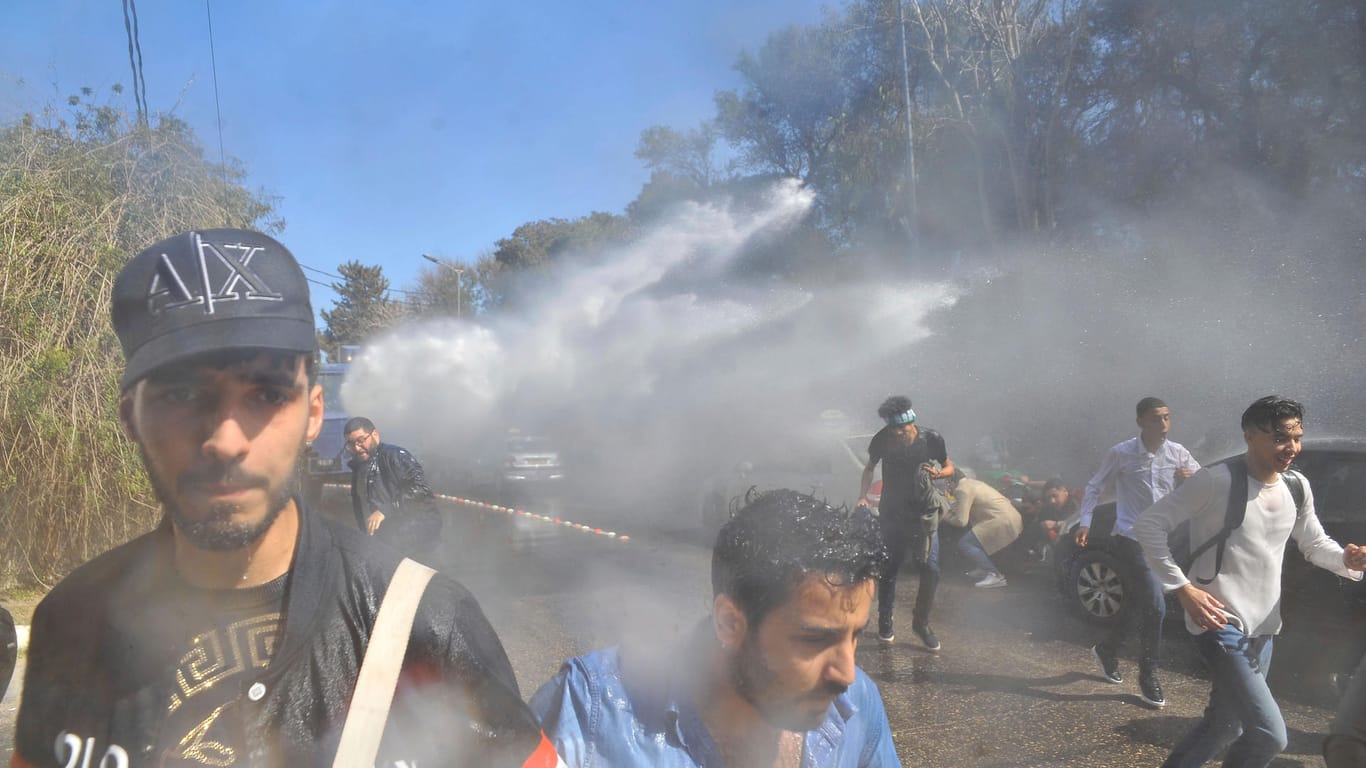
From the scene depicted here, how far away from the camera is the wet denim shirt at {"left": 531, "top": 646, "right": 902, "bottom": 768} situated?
5.85 ft

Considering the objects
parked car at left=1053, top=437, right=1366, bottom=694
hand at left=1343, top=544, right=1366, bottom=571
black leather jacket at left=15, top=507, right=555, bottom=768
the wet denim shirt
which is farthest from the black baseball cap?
parked car at left=1053, top=437, right=1366, bottom=694

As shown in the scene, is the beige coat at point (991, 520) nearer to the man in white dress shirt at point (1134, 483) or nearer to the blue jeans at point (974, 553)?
the blue jeans at point (974, 553)

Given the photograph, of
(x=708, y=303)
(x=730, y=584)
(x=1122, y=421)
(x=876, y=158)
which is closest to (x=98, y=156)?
(x=730, y=584)

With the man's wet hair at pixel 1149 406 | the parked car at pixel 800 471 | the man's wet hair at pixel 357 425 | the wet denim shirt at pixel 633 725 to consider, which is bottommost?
the parked car at pixel 800 471

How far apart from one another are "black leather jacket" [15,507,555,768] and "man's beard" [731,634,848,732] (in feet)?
2.23

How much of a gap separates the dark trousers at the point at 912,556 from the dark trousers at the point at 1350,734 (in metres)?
4.10

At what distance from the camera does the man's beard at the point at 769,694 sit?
1.83 m

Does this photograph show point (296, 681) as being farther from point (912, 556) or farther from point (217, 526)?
point (912, 556)

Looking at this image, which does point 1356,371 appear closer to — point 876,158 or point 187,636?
point 876,158

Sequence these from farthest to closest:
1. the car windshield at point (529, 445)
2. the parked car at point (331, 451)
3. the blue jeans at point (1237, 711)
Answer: the car windshield at point (529, 445), the parked car at point (331, 451), the blue jeans at point (1237, 711)

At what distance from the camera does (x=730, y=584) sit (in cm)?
194

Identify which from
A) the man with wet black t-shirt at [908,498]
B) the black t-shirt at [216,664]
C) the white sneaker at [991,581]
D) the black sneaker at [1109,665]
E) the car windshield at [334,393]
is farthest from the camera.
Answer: the car windshield at [334,393]

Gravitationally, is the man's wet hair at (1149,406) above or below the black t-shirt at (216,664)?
below

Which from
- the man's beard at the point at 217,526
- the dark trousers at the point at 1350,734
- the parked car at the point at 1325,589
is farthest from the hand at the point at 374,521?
the dark trousers at the point at 1350,734
